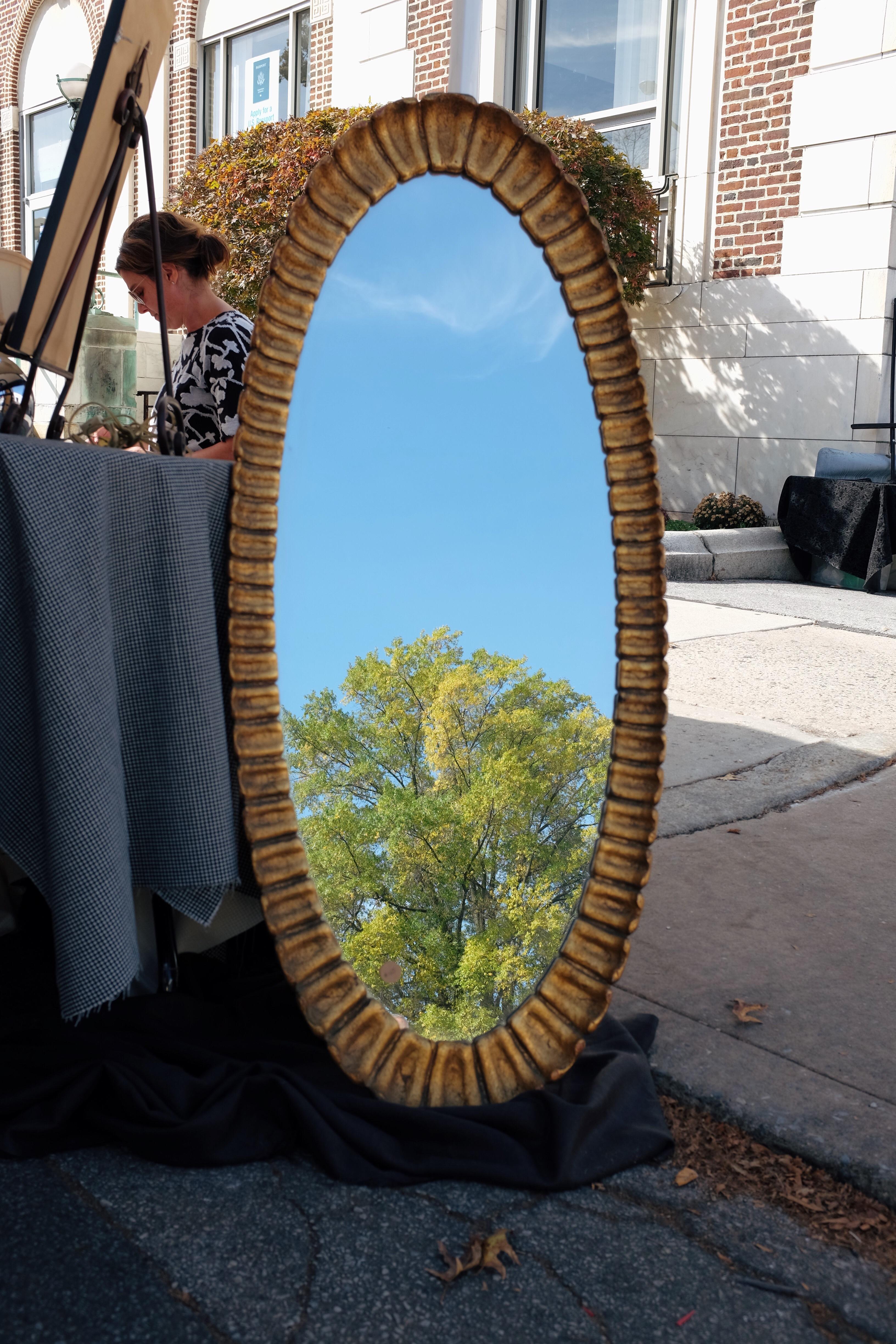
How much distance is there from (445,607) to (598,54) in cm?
1109

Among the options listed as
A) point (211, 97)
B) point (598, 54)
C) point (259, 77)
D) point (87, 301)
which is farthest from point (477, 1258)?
point (211, 97)

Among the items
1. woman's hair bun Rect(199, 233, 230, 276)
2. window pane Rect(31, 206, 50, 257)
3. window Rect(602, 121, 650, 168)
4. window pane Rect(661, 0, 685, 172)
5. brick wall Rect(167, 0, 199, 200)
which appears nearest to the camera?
woman's hair bun Rect(199, 233, 230, 276)

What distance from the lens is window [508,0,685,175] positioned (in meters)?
10.8

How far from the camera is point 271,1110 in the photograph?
202 cm

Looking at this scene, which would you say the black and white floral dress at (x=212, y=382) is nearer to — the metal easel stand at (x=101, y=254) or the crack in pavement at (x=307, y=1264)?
the metal easel stand at (x=101, y=254)

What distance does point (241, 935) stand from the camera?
8.39ft

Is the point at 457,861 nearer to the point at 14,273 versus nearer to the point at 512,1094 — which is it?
the point at 512,1094

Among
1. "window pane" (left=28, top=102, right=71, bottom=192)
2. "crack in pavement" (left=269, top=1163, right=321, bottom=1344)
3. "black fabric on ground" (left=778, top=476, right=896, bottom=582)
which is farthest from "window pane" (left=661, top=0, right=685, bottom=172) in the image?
"window pane" (left=28, top=102, right=71, bottom=192)

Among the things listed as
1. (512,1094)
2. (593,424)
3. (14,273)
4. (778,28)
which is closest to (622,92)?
(778,28)

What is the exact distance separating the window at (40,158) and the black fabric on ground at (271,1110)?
65.1 feet

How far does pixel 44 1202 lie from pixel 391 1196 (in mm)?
539

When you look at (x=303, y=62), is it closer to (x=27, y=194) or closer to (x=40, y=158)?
(x=40, y=158)

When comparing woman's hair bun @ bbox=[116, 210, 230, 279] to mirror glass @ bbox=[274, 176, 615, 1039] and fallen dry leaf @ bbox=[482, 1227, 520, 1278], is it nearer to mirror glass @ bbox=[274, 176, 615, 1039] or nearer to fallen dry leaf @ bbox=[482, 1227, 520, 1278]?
mirror glass @ bbox=[274, 176, 615, 1039]

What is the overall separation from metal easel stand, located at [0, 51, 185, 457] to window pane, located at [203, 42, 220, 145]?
48.3 ft
